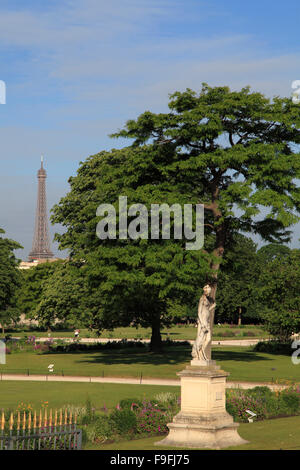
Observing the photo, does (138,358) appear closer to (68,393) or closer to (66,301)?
(66,301)

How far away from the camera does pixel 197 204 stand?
3956cm

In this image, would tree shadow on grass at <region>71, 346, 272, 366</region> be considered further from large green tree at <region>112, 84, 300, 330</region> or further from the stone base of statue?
the stone base of statue

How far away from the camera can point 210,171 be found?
43.7m

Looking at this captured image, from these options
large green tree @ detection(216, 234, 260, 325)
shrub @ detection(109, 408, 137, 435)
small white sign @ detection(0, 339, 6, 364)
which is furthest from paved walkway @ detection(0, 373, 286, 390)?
large green tree @ detection(216, 234, 260, 325)

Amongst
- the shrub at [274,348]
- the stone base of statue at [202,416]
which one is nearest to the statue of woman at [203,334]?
the stone base of statue at [202,416]

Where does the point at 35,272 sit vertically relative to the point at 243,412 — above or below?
above

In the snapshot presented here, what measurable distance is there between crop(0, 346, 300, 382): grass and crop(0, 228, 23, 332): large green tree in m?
13.7

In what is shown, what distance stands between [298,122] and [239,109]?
3573 mm

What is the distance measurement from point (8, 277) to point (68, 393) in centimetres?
4029

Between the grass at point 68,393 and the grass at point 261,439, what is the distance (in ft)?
24.6

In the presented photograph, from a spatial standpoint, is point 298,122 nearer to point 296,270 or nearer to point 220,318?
point 296,270

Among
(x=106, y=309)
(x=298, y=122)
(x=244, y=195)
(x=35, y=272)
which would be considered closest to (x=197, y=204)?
(x=244, y=195)

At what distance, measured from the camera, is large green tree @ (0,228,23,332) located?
7331cm

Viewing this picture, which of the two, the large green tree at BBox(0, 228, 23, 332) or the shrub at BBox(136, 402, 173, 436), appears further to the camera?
the large green tree at BBox(0, 228, 23, 332)
